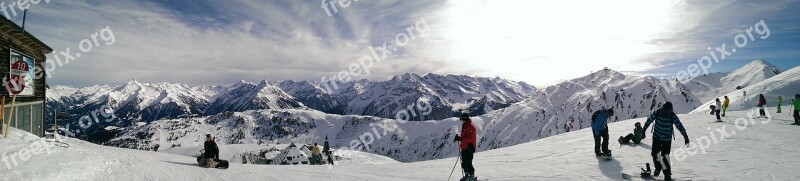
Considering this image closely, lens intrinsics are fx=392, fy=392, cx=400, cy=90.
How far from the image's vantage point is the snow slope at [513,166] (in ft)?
31.9

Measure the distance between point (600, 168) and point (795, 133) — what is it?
50.8 feet

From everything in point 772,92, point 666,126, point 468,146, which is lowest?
point 468,146

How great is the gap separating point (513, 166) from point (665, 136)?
552 centimetres

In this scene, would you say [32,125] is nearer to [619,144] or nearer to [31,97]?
[31,97]

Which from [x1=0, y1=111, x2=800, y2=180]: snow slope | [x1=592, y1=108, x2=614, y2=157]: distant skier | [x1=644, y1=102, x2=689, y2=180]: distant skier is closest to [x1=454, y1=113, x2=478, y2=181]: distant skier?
[x1=0, y1=111, x2=800, y2=180]: snow slope

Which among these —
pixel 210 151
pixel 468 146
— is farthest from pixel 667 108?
pixel 210 151

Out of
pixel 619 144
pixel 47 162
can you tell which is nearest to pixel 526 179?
pixel 619 144

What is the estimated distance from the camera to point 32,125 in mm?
26203

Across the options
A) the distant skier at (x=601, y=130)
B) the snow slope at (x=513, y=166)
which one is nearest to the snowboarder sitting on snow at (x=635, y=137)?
the snow slope at (x=513, y=166)

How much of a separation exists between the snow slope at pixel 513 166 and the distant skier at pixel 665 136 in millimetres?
1095

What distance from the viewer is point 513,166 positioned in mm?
15531

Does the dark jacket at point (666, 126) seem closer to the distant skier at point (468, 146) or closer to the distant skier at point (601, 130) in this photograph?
the distant skier at point (601, 130)

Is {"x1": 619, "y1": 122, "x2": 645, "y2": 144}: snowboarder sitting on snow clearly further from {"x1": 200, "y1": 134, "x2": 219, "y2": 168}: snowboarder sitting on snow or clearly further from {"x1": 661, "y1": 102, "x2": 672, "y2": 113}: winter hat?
{"x1": 200, "y1": 134, "x2": 219, "y2": 168}: snowboarder sitting on snow

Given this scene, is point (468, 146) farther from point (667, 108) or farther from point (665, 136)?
point (667, 108)
